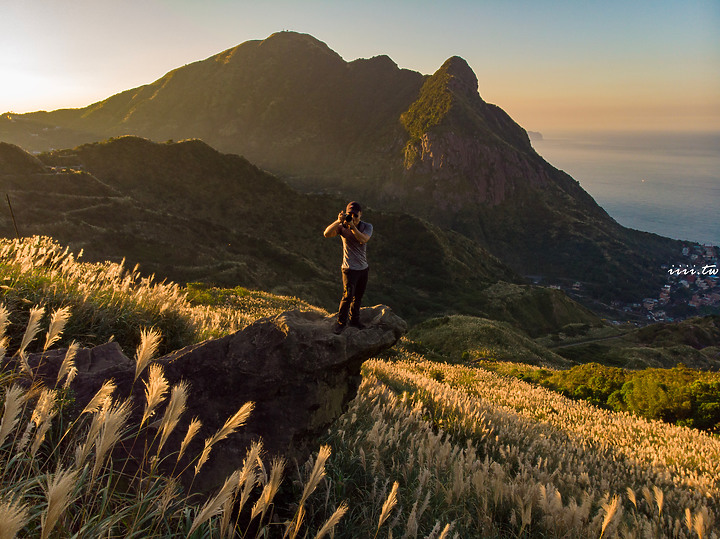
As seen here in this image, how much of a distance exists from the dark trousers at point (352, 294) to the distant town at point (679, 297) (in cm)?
15497

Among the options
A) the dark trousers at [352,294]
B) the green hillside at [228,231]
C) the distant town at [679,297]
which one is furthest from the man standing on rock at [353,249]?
the distant town at [679,297]

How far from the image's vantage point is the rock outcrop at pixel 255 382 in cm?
321

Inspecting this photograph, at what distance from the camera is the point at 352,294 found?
5.24 metres

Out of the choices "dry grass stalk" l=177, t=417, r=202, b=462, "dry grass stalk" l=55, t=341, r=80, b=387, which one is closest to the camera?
"dry grass stalk" l=55, t=341, r=80, b=387

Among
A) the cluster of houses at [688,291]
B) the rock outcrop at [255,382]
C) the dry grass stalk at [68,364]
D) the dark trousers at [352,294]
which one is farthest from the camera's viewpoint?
the cluster of houses at [688,291]

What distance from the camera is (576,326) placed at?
75.4 m

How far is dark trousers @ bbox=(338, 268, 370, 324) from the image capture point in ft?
16.0

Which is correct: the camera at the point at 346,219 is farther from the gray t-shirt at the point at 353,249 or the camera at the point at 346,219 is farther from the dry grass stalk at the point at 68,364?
the dry grass stalk at the point at 68,364

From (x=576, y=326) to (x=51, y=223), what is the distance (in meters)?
82.8

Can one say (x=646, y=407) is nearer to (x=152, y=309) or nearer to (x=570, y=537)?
(x=570, y=537)

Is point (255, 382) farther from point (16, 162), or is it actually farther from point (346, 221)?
point (16, 162)

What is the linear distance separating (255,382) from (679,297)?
8394 inches

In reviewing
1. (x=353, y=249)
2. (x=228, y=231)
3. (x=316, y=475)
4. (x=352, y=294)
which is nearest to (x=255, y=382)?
(x=316, y=475)

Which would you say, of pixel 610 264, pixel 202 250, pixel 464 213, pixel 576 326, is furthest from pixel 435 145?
pixel 202 250
